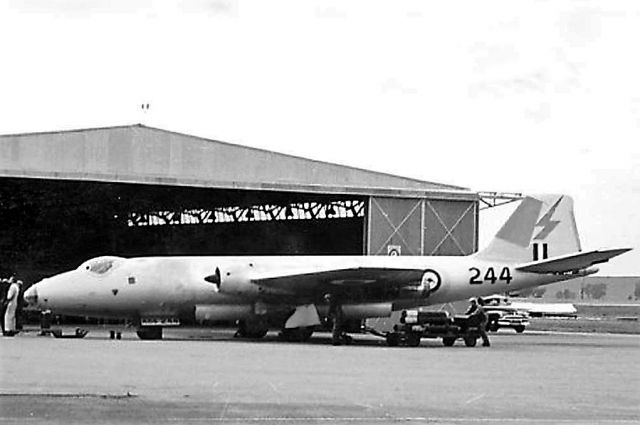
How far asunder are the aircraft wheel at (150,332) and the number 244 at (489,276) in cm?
956

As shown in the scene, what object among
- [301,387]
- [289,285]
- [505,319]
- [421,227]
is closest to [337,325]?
[289,285]

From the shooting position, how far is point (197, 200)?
130 ft

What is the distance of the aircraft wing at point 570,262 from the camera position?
2761 cm

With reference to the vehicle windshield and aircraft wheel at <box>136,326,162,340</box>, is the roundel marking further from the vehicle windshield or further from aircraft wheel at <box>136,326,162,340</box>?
the vehicle windshield

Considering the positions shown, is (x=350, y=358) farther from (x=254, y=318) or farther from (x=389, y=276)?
(x=254, y=318)

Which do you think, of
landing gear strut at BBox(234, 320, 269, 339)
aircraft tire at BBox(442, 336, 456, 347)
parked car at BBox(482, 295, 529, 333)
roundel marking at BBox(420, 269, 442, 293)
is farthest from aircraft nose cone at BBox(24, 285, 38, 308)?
parked car at BBox(482, 295, 529, 333)

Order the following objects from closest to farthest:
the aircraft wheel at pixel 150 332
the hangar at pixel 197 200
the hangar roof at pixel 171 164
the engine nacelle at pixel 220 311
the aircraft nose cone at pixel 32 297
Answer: the aircraft nose cone at pixel 32 297, the aircraft wheel at pixel 150 332, the engine nacelle at pixel 220 311, the hangar roof at pixel 171 164, the hangar at pixel 197 200

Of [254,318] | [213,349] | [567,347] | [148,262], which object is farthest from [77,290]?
[567,347]

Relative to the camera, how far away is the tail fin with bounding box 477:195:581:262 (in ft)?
98.7

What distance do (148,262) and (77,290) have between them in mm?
2201

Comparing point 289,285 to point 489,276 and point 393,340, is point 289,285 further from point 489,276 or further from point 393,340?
point 489,276

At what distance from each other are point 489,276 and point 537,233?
231 centimetres

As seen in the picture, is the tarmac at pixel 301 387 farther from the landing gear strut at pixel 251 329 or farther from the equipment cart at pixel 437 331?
the landing gear strut at pixel 251 329

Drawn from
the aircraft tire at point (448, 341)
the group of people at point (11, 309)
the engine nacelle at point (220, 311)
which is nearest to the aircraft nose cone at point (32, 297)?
the group of people at point (11, 309)
